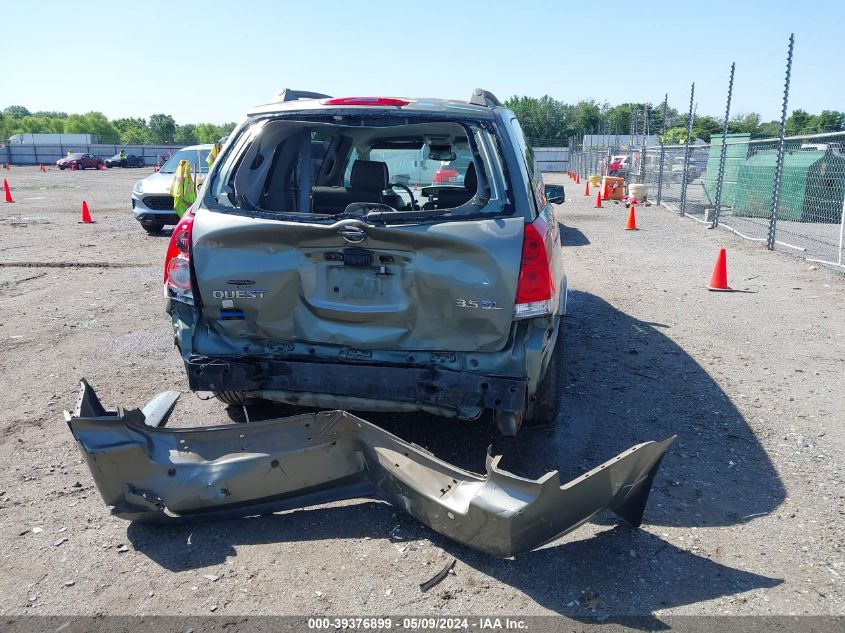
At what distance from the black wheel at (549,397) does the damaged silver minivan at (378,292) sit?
0.23 meters

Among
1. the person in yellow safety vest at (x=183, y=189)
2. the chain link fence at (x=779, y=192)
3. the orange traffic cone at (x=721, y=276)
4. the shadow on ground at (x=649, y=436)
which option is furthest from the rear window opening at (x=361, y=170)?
the person in yellow safety vest at (x=183, y=189)

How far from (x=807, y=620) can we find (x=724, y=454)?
1574mm

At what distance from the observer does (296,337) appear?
3.67 meters

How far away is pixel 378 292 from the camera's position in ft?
11.6

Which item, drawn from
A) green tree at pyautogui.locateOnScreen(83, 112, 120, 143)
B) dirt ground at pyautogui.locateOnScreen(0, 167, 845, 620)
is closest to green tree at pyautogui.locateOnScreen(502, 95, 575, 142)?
green tree at pyautogui.locateOnScreen(83, 112, 120, 143)

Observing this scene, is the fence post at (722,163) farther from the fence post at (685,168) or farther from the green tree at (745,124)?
the green tree at (745,124)

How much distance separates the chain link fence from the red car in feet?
164

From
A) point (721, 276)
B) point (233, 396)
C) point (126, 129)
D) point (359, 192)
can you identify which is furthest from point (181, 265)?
point (126, 129)

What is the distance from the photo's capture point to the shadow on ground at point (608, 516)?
2910mm

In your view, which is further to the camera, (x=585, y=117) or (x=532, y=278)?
(x=585, y=117)

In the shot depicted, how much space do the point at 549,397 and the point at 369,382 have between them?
1151 millimetres

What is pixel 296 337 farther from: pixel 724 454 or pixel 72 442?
pixel 724 454

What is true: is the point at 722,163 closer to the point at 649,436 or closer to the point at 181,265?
the point at 649,436

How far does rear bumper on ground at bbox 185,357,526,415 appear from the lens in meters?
3.40
